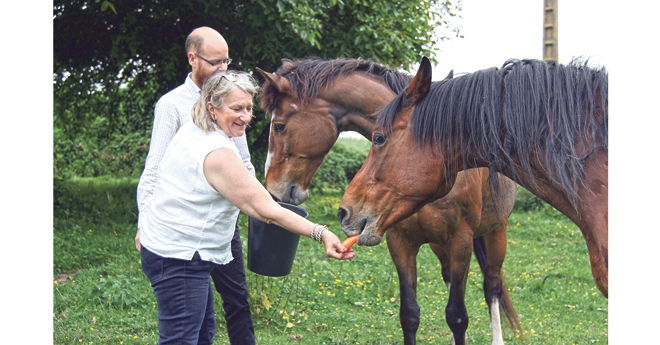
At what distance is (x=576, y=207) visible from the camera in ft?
6.38

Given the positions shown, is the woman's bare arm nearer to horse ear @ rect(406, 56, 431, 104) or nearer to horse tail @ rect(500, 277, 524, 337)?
horse ear @ rect(406, 56, 431, 104)

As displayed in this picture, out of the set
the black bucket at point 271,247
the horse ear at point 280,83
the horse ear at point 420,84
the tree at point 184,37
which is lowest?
the black bucket at point 271,247

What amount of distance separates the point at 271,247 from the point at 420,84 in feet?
3.96

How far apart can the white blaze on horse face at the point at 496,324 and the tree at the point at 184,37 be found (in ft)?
12.0

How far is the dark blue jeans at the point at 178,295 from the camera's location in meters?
2.16

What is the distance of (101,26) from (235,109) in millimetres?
6891

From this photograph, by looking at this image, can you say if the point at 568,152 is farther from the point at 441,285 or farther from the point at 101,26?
the point at 101,26

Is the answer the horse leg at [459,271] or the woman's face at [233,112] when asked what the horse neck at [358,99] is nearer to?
the horse leg at [459,271]

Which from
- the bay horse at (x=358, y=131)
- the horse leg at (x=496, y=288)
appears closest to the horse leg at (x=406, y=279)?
the bay horse at (x=358, y=131)

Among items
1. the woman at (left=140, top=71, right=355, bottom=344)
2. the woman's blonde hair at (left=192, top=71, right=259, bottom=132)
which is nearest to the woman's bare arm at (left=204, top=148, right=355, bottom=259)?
the woman at (left=140, top=71, right=355, bottom=344)

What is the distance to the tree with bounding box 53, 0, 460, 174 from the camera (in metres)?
6.86

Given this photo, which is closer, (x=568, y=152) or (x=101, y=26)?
(x=568, y=152)

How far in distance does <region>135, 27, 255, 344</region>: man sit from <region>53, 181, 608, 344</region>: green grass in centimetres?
117

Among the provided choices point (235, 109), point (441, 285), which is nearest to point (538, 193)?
point (235, 109)
